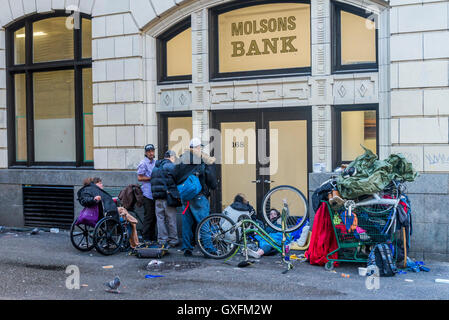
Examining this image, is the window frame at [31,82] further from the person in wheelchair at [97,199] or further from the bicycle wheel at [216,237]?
the bicycle wheel at [216,237]

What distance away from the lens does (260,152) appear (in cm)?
1153

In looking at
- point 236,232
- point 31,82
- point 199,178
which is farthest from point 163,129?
point 236,232

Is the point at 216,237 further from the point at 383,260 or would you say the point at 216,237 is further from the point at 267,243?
the point at 383,260

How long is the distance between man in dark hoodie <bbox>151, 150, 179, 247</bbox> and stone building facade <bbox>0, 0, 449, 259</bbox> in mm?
1359

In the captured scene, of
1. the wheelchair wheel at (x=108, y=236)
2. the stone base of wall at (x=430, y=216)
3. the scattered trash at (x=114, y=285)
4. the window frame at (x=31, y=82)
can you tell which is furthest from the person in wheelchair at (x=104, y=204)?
the stone base of wall at (x=430, y=216)

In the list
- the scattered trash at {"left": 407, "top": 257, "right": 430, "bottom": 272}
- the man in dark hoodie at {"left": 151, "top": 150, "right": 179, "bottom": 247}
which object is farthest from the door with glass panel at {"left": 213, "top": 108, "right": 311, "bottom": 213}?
the scattered trash at {"left": 407, "top": 257, "right": 430, "bottom": 272}

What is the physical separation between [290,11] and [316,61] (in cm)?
128

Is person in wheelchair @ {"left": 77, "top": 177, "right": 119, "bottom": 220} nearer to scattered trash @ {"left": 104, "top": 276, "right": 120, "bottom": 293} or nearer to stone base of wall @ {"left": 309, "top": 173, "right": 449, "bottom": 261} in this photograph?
scattered trash @ {"left": 104, "top": 276, "right": 120, "bottom": 293}

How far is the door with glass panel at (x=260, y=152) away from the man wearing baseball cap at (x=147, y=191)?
1.35 meters

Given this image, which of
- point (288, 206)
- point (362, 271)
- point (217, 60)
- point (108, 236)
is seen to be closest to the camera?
point (362, 271)

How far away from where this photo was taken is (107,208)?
10344 mm

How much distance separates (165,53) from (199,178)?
3723 millimetres

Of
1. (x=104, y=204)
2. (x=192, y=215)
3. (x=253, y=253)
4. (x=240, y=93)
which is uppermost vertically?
(x=240, y=93)

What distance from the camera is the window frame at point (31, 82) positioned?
43.8 feet
